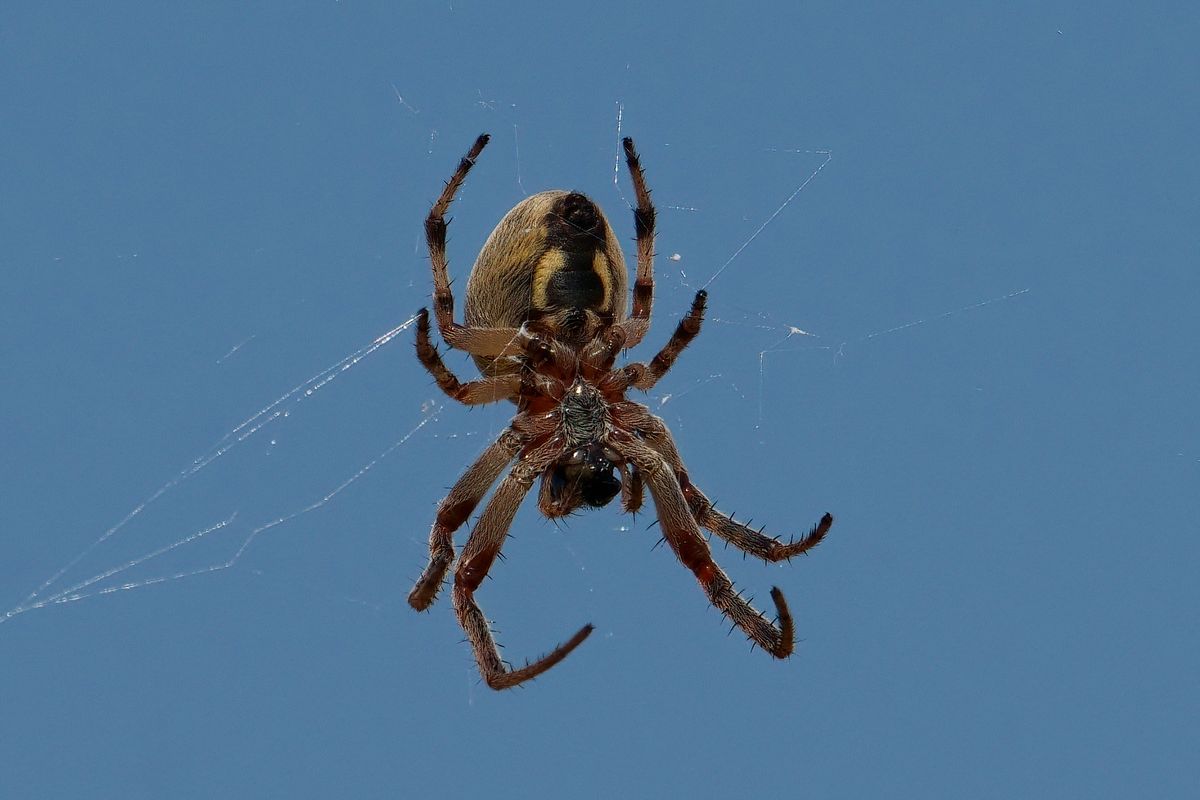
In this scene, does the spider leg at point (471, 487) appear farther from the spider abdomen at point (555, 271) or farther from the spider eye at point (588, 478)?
the spider abdomen at point (555, 271)

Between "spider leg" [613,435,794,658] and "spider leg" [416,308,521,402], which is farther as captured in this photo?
"spider leg" [613,435,794,658]

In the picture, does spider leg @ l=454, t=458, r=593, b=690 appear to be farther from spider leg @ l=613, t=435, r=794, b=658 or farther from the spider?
spider leg @ l=613, t=435, r=794, b=658

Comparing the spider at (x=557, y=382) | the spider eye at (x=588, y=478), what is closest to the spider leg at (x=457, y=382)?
the spider at (x=557, y=382)

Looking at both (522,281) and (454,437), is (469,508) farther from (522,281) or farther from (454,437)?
(522,281)

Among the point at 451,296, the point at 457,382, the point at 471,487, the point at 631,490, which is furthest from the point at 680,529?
the point at 451,296

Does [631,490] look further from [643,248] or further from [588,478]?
[643,248]

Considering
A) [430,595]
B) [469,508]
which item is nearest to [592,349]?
[469,508]

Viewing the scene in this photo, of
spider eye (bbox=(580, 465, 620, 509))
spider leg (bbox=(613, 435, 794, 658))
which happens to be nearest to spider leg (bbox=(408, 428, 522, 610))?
spider eye (bbox=(580, 465, 620, 509))
